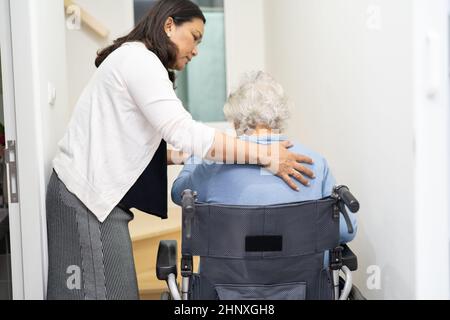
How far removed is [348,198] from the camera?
1.50 meters

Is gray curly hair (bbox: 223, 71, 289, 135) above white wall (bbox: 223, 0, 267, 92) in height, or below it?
below

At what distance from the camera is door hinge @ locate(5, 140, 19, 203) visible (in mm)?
1757

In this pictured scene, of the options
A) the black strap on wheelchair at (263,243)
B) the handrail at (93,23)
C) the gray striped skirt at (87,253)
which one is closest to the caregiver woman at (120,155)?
the gray striped skirt at (87,253)

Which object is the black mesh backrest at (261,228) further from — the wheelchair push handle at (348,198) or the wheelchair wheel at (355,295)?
the wheelchair wheel at (355,295)

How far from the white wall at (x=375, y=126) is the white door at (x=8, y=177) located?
114 cm

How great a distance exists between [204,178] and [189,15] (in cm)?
51

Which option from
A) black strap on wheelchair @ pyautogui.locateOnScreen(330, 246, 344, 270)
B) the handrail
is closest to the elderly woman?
black strap on wheelchair @ pyautogui.locateOnScreen(330, 246, 344, 270)

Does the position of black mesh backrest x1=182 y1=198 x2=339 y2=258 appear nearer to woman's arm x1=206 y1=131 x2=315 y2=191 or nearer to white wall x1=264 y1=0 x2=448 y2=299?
woman's arm x1=206 y1=131 x2=315 y2=191

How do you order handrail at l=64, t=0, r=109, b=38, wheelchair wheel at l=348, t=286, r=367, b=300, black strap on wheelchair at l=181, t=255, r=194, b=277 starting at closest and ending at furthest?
1. black strap on wheelchair at l=181, t=255, r=194, b=277
2. wheelchair wheel at l=348, t=286, r=367, b=300
3. handrail at l=64, t=0, r=109, b=38

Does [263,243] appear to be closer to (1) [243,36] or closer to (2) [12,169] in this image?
(2) [12,169]

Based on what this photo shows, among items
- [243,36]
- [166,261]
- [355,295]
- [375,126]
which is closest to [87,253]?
[166,261]

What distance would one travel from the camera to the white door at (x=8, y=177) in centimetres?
175

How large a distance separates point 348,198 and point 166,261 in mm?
565

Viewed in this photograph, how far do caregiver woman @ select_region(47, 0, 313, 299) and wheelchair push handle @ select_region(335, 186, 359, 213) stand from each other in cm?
15
